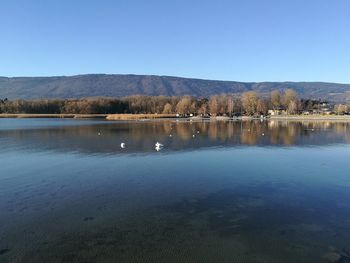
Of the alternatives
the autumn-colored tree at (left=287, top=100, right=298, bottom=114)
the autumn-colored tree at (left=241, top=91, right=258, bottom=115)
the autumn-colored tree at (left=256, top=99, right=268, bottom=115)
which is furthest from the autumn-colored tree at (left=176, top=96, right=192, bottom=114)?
the autumn-colored tree at (left=287, top=100, right=298, bottom=114)

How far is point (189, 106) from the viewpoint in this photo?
154000 mm

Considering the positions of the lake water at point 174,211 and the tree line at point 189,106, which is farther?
the tree line at point 189,106

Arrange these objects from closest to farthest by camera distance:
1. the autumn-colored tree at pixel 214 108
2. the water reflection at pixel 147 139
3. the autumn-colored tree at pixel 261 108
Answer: the water reflection at pixel 147 139, the autumn-colored tree at pixel 261 108, the autumn-colored tree at pixel 214 108

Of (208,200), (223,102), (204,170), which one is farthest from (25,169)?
(223,102)

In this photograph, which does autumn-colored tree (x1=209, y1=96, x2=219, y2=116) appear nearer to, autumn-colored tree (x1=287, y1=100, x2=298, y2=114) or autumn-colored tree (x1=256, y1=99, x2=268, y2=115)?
autumn-colored tree (x1=256, y1=99, x2=268, y2=115)

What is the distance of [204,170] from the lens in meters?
19.6

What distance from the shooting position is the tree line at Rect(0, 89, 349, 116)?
145000mm

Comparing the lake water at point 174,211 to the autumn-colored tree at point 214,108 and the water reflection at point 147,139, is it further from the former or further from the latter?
the autumn-colored tree at point 214,108

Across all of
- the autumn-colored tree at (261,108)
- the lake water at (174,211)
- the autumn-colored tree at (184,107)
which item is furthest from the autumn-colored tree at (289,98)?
the lake water at (174,211)

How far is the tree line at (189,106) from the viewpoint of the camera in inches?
5709

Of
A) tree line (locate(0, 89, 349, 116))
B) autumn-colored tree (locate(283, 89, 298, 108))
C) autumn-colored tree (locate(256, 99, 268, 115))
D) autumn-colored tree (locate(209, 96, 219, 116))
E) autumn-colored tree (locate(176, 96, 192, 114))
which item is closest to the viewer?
autumn-colored tree (locate(256, 99, 268, 115))

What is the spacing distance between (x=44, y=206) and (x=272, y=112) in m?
147

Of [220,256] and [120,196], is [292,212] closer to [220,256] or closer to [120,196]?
[220,256]

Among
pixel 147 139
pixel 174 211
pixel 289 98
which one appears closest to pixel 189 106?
pixel 289 98
